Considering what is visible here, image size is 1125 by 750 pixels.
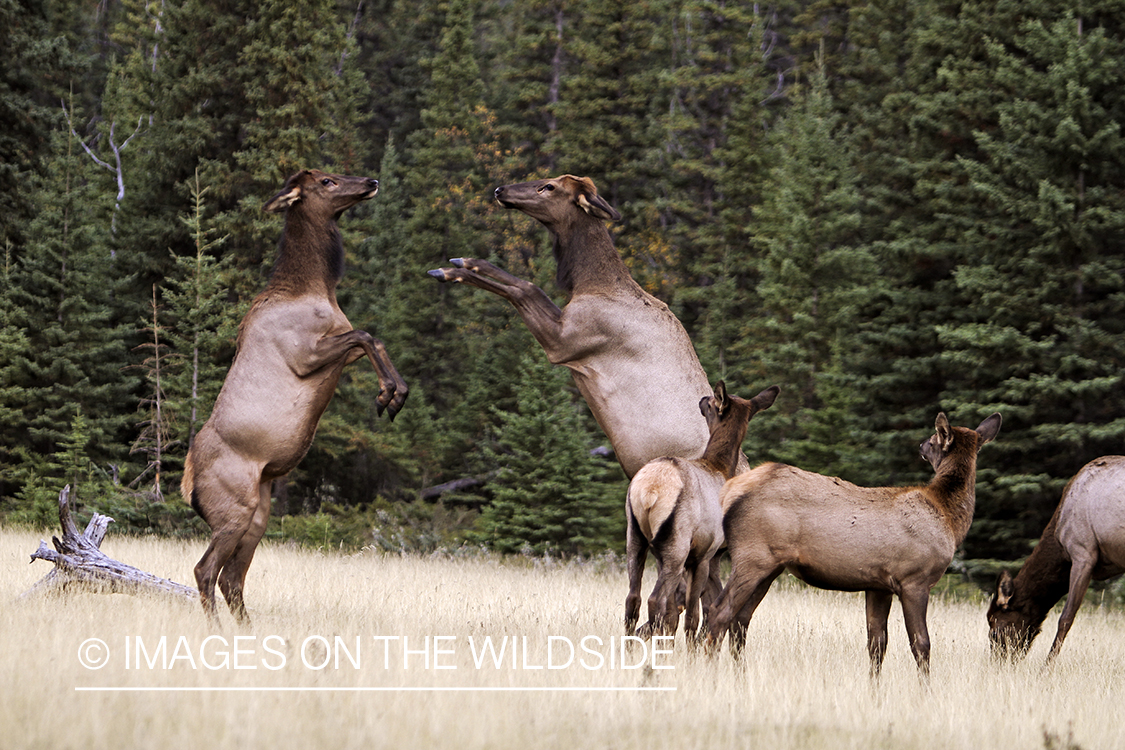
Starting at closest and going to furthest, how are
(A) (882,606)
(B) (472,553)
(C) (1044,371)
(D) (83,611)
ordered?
1. (A) (882,606)
2. (D) (83,611)
3. (C) (1044,371)
4. (B) (472,553)

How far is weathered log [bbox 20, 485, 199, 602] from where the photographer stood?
9.37m

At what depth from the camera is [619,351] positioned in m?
8.36

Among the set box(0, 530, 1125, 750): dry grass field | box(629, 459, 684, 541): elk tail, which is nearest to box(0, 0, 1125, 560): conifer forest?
box(0, 530, 1125, 750): dry grass field

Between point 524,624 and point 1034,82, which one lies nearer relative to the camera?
point 524,624

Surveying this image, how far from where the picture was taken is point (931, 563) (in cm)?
672

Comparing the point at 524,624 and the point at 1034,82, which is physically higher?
the point at 1034,82

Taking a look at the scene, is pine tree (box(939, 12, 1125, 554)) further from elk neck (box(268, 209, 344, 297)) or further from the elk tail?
elk neck (box(268, 209, 344, 297))

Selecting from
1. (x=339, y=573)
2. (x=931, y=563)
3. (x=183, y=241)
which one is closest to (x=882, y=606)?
(x=931, y=563)

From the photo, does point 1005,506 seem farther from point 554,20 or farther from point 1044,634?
point 554,20

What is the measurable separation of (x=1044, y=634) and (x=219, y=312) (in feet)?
59.4

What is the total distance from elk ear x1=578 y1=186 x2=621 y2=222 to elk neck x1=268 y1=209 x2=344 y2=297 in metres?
2.02

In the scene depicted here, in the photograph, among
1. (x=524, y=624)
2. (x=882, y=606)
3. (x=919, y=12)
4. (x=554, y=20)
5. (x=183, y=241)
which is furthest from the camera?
(x=554, y=20)

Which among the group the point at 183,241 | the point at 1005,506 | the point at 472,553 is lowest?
the point at 472,553

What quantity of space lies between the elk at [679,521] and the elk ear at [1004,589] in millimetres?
2921
